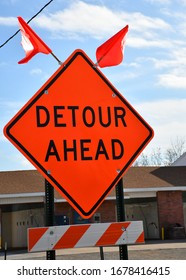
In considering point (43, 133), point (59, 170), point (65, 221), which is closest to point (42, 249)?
point (59, 170)

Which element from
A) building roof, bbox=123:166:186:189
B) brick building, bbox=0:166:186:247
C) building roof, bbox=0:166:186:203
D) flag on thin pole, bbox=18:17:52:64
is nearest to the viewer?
flag on thin pole, bbox=18:17:52:64

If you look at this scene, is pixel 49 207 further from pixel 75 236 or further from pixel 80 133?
pixel 80 133

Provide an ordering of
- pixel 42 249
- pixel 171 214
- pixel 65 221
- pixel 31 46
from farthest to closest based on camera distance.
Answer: pixel 171 214 → pixel 65 221 → pixel 31 46 → pixel 42 249

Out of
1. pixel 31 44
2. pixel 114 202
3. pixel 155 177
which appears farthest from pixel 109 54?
pixel 155 177

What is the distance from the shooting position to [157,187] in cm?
3145

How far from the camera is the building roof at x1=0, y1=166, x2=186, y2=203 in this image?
100 feet

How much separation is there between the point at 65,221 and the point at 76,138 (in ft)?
82.0

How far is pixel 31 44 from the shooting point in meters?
4.12

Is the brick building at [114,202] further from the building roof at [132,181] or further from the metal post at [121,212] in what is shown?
the metal post at [121,212]

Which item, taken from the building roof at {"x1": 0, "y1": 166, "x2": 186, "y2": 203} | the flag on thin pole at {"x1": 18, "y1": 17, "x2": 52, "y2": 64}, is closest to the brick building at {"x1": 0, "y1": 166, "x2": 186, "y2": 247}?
the building roof at {"x1": 0, "y1": 166, "x2": 186, "y2": 203}

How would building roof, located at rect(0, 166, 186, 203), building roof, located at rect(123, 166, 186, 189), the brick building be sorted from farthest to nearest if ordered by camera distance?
building roof, located at rect(123, 166, 186, 189) < building roof, located at rect(0, 166, 186, 203) < the brick building

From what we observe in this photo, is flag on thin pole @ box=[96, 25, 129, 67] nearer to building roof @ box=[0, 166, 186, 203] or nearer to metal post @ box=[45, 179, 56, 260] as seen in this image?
metal post @ box=[45, 179, 56, 260]

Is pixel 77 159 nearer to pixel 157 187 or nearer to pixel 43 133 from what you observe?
pixel 43 133

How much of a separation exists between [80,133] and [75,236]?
90cm
